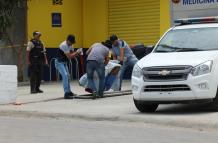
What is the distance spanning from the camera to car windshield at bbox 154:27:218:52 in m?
13.4

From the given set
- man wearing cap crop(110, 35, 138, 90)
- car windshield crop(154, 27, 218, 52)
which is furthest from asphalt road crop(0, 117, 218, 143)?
man wearing cap crop(110, 35, 138, 90)

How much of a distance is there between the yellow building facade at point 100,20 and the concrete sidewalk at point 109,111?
6799 mm

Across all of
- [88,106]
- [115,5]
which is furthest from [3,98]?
[115,5]

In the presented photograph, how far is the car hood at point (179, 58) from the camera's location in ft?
40.9

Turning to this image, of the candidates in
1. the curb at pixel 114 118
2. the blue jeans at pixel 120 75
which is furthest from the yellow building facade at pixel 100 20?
the curb at pixel 114 118

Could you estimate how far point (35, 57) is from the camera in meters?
18.6

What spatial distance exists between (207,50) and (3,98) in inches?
230

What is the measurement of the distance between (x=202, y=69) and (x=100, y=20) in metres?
13.6

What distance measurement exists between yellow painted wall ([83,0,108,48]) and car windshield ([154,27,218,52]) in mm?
11387

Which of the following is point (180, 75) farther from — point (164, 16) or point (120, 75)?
point (164, 16)

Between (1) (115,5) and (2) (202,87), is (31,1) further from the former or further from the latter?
(2) (202,87)

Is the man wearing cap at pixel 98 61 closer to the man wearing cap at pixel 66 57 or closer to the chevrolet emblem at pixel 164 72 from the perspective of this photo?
the man wearing cap at pixel 66 57

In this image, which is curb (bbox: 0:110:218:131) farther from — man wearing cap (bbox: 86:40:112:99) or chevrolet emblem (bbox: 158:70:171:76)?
man wearing cap (bbox: 86:40:112:99)

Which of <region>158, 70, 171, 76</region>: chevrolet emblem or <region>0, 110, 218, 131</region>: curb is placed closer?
<region>0, 110, 218, 131</region>: curb
